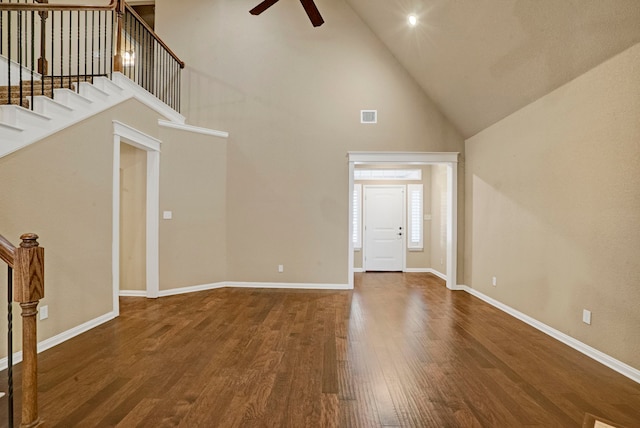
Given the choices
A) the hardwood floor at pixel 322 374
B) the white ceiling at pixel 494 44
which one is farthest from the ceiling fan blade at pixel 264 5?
the hardwood floor at pixel 322 374

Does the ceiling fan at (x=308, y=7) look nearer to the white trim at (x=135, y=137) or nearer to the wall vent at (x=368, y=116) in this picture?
the wall vent at (x=368, y=116)

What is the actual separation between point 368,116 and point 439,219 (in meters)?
2.87

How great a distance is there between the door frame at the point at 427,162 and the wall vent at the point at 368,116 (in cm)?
60

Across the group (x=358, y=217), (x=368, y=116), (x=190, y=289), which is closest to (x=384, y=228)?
(x=358, y=217)

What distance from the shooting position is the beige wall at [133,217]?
16.6 feet

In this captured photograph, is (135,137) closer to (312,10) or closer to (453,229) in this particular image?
(312,10)

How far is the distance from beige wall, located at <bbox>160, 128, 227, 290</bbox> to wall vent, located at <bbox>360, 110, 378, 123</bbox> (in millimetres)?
2490

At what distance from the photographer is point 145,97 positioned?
183 inches

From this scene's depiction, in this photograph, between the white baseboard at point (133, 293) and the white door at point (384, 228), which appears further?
the white door at point (384, 228)

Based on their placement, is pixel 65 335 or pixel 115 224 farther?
pixel 115 224

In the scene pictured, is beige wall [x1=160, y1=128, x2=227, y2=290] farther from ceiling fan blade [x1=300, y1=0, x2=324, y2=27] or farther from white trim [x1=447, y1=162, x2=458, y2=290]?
white trim [x1=447, y1=162, x2=458, y2=290]

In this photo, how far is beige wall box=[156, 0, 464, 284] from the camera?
19.3 feet

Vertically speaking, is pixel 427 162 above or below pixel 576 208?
above

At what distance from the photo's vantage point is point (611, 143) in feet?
9.64
